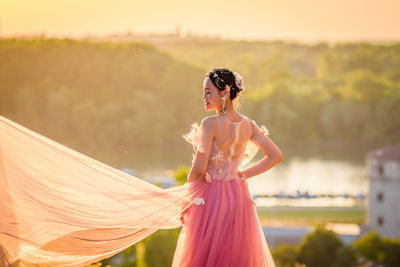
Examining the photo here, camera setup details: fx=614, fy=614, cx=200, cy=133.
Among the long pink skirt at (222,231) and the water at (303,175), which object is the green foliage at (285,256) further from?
the long pink skirt at (222,231)

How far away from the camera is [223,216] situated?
2764mm

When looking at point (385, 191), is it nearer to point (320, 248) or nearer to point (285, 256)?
point (320, 248)

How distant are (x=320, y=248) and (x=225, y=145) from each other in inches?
664

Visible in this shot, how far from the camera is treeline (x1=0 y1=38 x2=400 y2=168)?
5547 cm

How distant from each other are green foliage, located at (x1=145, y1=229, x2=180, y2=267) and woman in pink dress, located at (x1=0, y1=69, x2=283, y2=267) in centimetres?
1289

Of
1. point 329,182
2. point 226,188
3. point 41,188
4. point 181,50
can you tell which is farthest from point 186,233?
point 181,50

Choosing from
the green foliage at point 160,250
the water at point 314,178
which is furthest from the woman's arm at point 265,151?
the water at point 314,178

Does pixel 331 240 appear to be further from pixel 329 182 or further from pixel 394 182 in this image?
pixel 329 182

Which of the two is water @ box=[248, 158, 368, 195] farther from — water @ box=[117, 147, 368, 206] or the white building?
the white building

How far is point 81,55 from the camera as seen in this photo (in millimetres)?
69750

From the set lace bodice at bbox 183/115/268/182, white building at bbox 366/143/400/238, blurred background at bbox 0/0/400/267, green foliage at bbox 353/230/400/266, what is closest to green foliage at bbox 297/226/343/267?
green foliage at bbox 353/230/400/266

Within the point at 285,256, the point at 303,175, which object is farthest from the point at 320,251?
the point at 303,175

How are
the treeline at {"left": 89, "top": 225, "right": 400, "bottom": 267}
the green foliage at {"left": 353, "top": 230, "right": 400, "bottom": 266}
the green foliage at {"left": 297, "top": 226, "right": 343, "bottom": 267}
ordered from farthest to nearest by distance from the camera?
the green foliage at {"left": 353, "top": 230, "right": 400, "bottom": 266} < the green foliage at {"left": 297, "top": 226, "right": 343, "bottom": 267} < the treeline at {"left": 89, "top": 225, "right": 400, "bottom": 267}

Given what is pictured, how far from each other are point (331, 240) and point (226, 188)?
55.7 feet
